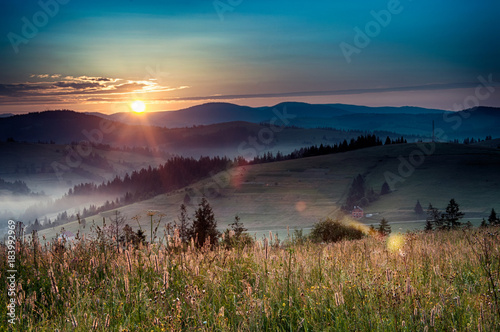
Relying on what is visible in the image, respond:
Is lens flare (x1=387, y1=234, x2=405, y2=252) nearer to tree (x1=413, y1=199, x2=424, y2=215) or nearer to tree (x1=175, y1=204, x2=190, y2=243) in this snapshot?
tree (x1=175, y1=204, x2=190, y2=243)

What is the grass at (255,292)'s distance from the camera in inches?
197

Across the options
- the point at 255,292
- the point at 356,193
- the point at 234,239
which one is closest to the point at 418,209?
the point at 356,193

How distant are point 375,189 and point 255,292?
170948mm

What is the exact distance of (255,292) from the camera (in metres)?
6.27

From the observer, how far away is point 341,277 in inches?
257

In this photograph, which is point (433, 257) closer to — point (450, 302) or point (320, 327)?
point (450, 302)

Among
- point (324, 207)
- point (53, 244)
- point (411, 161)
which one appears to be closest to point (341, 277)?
point (53, 244)

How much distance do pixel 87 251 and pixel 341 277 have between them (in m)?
5.21

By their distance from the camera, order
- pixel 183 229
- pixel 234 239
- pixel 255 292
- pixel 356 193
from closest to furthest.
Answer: pixel 255 292 → pixel 234 239 → pixel 183 229 → pixel 356 193

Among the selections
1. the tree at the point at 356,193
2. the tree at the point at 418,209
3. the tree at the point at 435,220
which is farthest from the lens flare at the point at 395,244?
the tree at the point at 356,193

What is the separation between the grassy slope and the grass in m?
120

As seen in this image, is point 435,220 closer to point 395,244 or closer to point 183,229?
point 183,229

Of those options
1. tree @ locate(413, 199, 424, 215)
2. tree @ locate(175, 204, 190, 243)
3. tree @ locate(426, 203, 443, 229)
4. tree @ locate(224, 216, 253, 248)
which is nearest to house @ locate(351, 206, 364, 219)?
tree @ locate(413, 199, 424, 215)

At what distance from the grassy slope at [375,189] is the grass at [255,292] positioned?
12007cm
